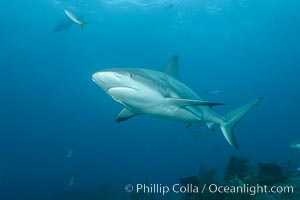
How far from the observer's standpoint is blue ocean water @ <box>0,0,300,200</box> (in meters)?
43.0

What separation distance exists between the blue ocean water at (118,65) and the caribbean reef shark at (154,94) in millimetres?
5720

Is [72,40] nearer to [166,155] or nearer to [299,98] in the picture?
[166,155]

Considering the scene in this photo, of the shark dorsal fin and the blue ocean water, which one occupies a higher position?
the blue ocean water

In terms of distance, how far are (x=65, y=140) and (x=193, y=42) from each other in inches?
2920

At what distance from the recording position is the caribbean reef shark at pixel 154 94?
423 centimetres

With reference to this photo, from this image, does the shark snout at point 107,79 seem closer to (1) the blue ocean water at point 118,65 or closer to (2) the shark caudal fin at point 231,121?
(2) the shark caudal fin at point 231,121

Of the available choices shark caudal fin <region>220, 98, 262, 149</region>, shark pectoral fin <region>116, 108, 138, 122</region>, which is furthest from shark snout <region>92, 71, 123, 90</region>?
shark caudal fin <region>220, 98, 262, 149</region>

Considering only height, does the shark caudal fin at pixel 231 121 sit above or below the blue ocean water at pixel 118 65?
below

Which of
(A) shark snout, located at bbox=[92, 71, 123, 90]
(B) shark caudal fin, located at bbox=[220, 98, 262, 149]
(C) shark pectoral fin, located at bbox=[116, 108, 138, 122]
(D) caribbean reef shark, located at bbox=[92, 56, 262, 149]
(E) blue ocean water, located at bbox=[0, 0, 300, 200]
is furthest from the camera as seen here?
(E) blue ocean water, located at bbox=[0, 0, 300, 200]

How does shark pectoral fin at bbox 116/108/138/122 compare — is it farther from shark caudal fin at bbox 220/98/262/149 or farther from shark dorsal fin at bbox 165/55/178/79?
shark caudal fin at bbox 220/98/262/149

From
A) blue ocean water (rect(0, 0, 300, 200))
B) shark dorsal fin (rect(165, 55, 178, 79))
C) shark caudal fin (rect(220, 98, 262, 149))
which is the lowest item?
shark caudal fin (rect(220, 98, 262, 149))

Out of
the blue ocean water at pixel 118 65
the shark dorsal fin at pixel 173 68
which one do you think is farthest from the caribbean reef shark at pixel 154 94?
the blue ocean water at pixel 118 65

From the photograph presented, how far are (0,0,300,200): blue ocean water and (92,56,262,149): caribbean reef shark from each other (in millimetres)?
5720

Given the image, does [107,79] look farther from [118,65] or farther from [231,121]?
[118,65]
